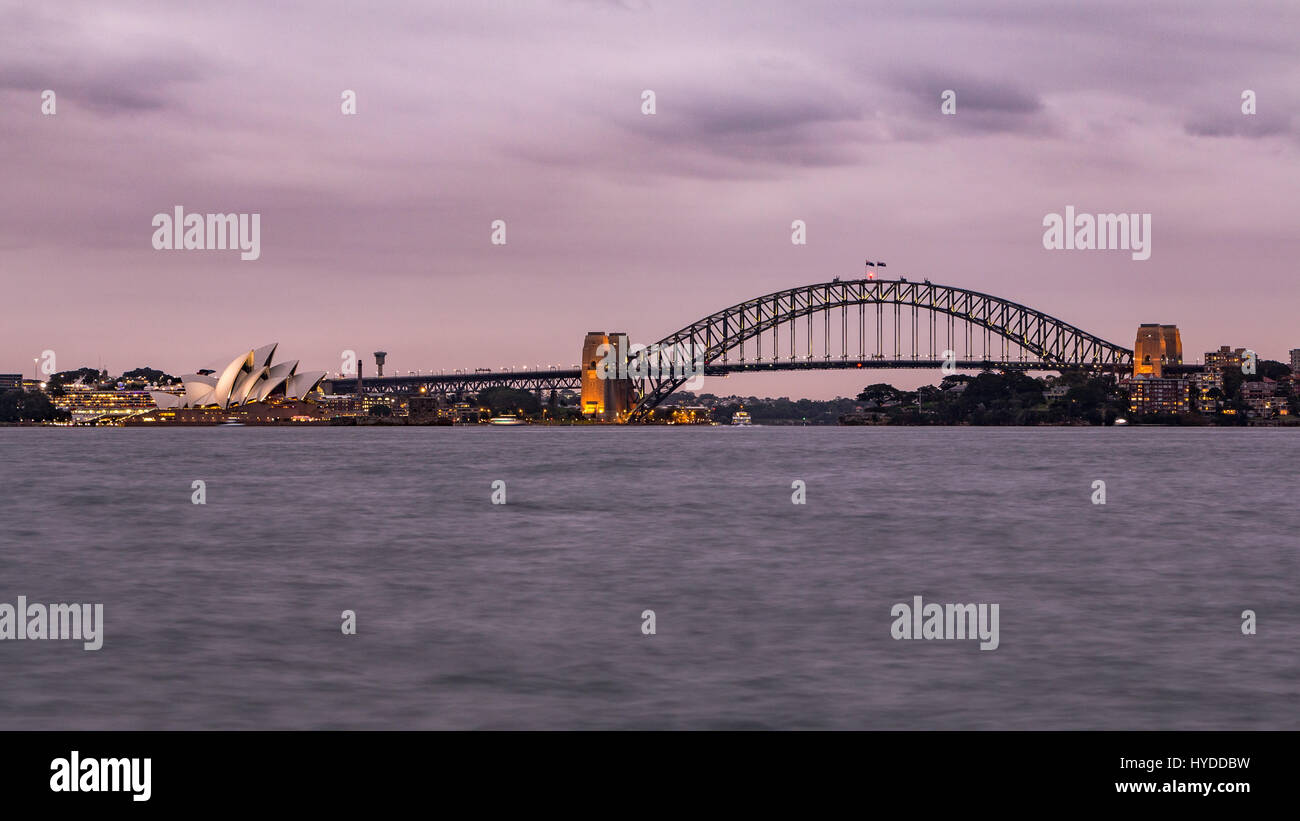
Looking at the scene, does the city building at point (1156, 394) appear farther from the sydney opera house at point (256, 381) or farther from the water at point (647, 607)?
the water at point (647, 607)

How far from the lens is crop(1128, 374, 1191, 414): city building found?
555 ft

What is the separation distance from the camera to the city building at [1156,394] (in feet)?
555

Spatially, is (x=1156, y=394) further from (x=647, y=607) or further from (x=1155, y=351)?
(x=647, y=607)

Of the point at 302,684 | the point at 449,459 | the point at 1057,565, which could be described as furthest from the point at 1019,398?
the point at 302,684

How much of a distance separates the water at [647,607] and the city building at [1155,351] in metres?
145

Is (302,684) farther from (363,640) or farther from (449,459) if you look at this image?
(449,459)

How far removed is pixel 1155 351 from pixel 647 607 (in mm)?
171106

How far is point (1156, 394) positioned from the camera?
558 ft
